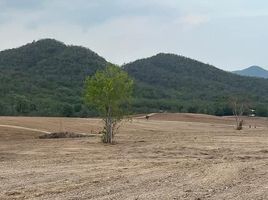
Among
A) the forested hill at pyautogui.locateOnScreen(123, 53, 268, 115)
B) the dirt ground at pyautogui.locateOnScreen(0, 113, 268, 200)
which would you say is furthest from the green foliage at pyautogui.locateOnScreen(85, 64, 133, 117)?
the forested hill at pyautogui.locateOnScreen(123, 53, 268, 115)

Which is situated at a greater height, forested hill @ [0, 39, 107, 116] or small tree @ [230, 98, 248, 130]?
forested hill @ [0, 39, 107, 116]

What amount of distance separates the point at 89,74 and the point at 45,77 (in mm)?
7607

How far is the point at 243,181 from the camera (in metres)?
14.2

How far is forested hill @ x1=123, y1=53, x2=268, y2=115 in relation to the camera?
94312 millimetres

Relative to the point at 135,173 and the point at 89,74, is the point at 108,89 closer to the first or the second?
the point at 135,173

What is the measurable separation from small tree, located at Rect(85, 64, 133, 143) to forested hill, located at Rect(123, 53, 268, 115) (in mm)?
57295

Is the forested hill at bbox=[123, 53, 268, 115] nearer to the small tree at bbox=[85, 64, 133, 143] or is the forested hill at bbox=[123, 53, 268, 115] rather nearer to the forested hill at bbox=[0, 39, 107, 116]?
the forested hill at bbox=[0, 39, 107, 116]

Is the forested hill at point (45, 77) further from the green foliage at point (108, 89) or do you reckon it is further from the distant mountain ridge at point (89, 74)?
the green foliage at point (108, 89)

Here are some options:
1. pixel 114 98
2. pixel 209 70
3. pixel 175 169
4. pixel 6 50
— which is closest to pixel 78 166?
pixel 175 169

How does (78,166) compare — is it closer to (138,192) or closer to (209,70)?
(138,192)

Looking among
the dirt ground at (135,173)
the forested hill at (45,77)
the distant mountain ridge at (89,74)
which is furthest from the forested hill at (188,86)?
the dirt ground at (135,173)

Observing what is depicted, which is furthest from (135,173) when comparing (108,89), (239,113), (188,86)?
(188,86)

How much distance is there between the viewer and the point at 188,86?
121438 millimetres

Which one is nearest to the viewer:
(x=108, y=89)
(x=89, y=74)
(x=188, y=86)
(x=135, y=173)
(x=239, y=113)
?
(x=135, y=173)
